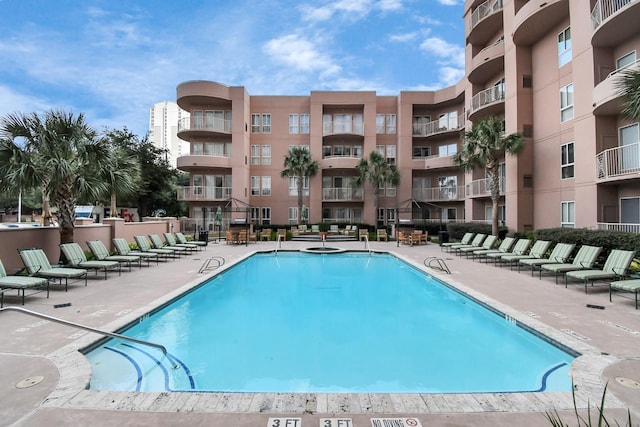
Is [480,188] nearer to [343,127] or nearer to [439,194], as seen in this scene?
[439,194]

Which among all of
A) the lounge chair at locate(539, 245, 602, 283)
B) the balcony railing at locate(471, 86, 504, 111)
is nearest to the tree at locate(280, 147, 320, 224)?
the balcony railing at locate(471, 86, 504, 111)

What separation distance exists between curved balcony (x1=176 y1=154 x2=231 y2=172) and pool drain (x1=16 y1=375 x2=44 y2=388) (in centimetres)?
2644

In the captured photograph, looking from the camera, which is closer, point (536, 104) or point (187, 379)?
point (187, 379)

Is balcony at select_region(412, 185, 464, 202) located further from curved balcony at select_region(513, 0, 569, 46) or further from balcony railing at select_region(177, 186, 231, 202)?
balcony railing at select_region(177, 186, 231, 202)

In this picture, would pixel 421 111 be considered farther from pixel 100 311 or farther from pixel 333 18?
pixel 100 311

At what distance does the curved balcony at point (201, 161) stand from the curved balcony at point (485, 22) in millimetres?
21225

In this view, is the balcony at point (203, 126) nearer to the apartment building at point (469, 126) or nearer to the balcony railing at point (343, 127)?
the apartment building at point (469, 126)

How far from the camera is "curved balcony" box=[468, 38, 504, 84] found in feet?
63.9

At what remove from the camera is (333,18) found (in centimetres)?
2473

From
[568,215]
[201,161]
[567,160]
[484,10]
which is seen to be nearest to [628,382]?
[568,215]

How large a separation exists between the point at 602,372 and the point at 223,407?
4464 millimetres

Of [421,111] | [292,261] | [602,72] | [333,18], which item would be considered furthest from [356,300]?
[421,111]

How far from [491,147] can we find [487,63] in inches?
254

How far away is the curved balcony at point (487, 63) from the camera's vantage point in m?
19.5
